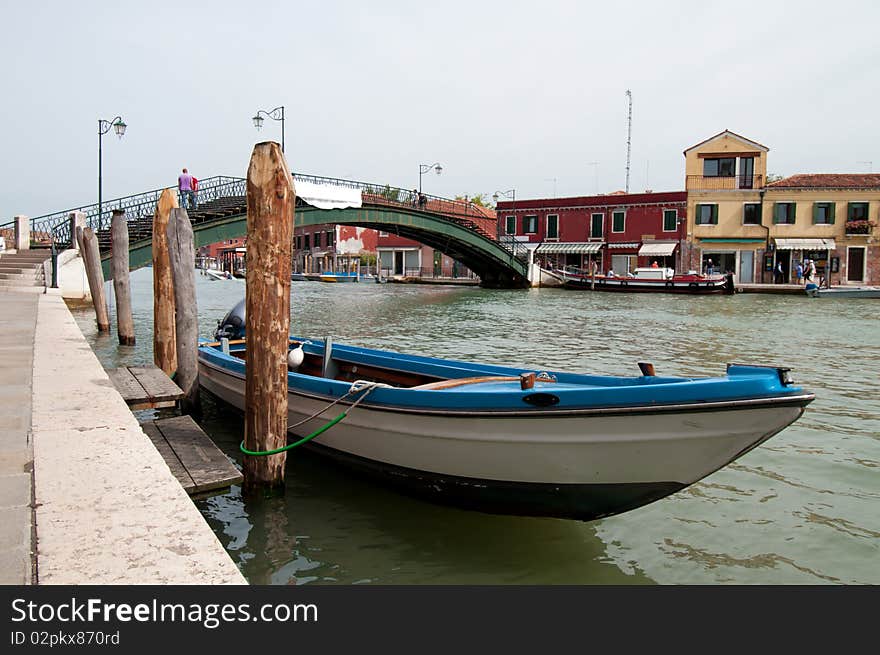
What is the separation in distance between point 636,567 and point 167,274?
6.90 meters

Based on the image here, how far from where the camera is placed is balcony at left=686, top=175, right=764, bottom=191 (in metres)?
35.9

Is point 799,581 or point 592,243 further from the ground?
point 592,243

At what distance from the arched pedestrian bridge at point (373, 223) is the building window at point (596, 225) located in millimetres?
3986

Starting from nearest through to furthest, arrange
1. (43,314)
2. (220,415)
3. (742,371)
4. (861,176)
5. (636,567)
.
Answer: (742,371) < (636,567) < (220,415) < (43,314) < (861,176)

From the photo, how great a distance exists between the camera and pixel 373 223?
27.6m

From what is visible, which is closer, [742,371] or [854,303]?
[742,371]

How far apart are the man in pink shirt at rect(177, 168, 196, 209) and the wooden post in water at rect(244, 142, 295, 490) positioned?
16.9 meters

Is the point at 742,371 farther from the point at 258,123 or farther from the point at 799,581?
the point at 258,123

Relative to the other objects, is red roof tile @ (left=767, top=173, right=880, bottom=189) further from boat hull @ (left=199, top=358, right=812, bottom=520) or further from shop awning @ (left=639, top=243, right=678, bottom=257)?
boat hull @ (left=199, top=358, right=812, bottom=520)

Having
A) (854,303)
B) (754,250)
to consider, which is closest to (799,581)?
(854,303)

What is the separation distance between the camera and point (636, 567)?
3877 millimetres

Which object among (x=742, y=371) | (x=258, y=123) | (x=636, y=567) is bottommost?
(x=636, y=567)
